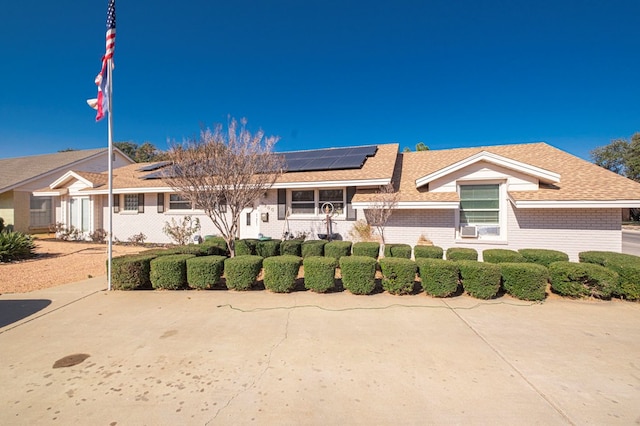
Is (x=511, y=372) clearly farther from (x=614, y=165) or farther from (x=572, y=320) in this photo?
(x=614, y=165)

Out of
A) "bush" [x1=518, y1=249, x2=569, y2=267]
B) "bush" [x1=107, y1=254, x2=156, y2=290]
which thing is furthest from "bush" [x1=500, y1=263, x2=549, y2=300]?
"bush" [x1=107, y1=254, x2=156, y2=290]

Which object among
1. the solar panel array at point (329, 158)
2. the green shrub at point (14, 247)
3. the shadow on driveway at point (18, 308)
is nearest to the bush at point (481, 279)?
the solar panel array at point (329, 158)

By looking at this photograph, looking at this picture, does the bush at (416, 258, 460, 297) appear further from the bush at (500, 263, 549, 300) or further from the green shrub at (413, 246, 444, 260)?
the green shrub at (413, 246, 444, 260)

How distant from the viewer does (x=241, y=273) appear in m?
5.97

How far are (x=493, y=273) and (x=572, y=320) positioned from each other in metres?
1.31

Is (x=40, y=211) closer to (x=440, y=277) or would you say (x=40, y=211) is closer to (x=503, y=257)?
(x=440, y=277)

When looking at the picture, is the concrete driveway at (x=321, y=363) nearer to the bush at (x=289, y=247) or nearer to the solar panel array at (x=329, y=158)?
the bush at (x=289, y=247)

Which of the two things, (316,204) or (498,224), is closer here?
(498,224)

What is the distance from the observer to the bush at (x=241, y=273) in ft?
19.6

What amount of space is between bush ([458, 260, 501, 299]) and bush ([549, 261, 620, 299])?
133 cm

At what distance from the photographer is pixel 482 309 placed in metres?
4.99

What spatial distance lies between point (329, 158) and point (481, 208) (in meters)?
6.68

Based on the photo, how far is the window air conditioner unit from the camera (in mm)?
9180

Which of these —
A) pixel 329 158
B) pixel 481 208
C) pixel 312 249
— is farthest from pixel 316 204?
pixel 481 208
